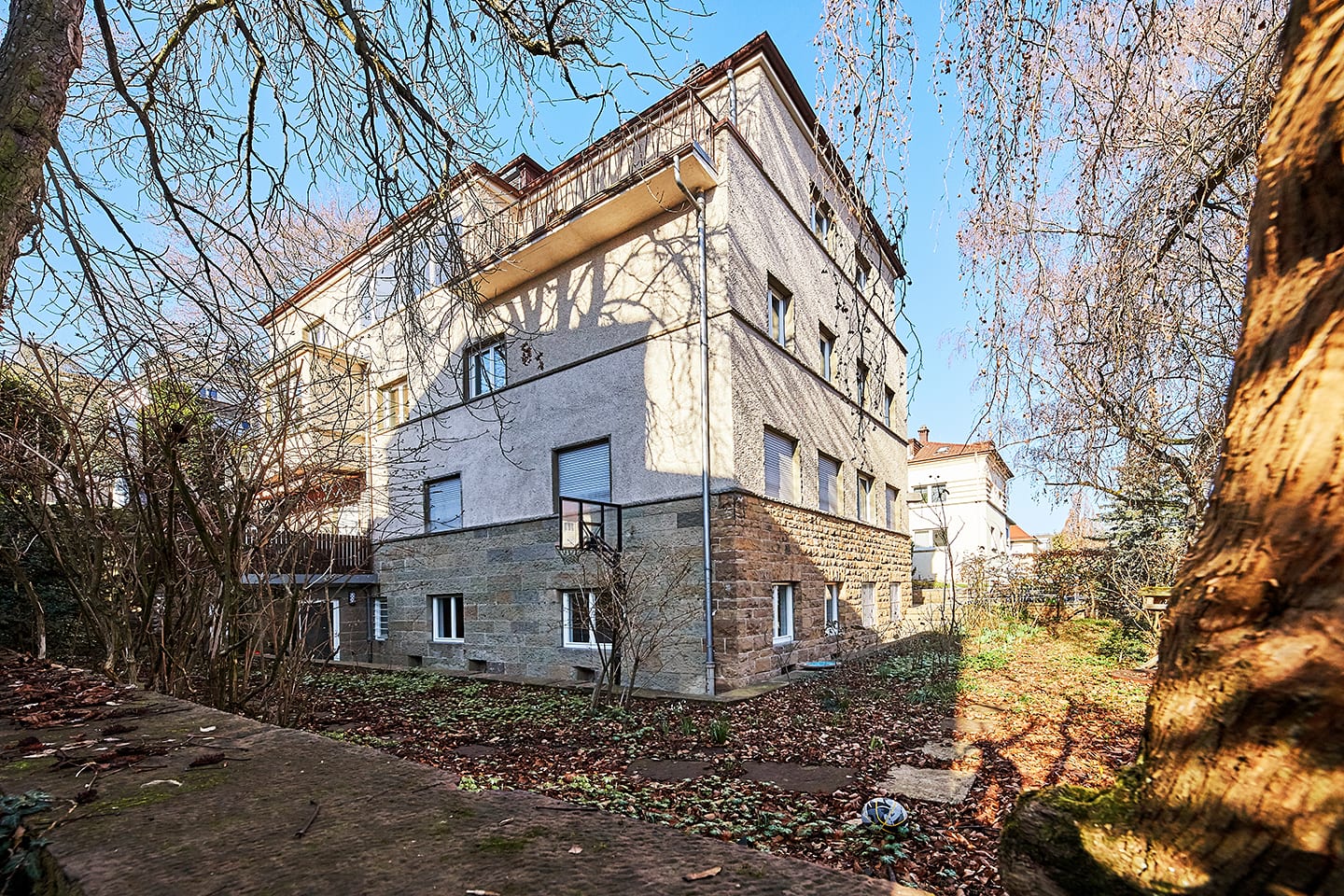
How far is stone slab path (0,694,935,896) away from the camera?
0.87m

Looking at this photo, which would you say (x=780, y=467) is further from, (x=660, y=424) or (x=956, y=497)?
(x=956, y=497)

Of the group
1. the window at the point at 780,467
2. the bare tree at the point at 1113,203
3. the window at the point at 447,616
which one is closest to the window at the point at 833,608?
the window at the point at 780,467

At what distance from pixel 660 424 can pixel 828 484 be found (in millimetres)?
4033

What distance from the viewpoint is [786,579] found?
905 cm

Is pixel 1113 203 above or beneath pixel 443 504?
above

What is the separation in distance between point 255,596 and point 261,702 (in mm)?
685

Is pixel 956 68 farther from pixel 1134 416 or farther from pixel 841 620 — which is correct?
pixel 841 620

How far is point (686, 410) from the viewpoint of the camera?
332 inches

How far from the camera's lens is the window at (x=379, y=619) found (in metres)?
13.0

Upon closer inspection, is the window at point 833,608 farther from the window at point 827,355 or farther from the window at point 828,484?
the window at point 827,355

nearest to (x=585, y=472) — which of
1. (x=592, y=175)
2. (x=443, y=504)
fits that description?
(x=443, y=504)

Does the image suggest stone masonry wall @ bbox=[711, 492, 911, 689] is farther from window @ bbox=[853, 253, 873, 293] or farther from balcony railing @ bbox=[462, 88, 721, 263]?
balcony railing @ bbox=[462, 88, 721, 263]

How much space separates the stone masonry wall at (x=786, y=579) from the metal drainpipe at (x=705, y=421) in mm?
110

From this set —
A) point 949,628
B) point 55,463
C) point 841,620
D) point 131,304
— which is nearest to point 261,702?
point 55,463
